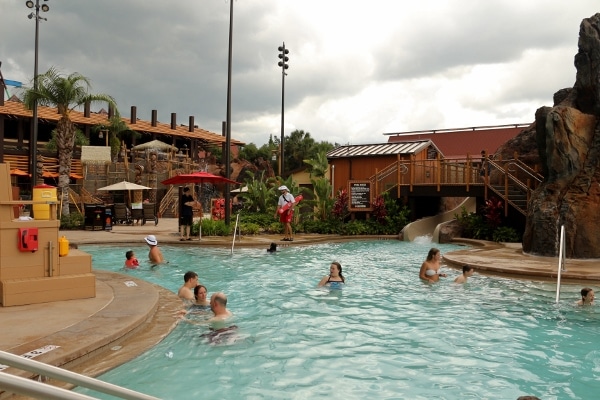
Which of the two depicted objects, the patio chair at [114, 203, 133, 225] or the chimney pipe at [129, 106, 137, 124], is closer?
the patio chair at [114, 203, 133, 225]

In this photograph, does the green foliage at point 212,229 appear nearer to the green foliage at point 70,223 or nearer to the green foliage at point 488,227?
the green foliage at point 70,223

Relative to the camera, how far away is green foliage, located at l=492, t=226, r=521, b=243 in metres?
18.8

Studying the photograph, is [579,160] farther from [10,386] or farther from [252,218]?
[10,386]

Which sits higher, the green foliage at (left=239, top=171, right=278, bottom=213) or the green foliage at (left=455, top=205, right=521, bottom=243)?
the green foliage at (left=239, top=171, right=278, bottom=213)

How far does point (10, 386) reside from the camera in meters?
1.63

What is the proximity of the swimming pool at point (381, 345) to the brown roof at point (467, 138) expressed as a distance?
23.9 m

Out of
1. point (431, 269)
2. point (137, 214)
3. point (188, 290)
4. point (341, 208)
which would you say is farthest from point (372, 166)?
point (188, 290)

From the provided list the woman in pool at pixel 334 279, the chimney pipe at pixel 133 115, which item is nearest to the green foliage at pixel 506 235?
the woman in pool at pixel 334 279

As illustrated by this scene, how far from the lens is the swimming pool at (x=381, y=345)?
5.24 metres

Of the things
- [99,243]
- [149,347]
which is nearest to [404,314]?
[149,347]

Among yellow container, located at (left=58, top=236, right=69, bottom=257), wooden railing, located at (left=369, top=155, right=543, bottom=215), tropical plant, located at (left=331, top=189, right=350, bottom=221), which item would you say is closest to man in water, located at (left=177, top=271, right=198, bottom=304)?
yellow container, located at (left=58, top=236, right=69, bottom=257)

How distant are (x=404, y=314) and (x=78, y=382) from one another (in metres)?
7.03

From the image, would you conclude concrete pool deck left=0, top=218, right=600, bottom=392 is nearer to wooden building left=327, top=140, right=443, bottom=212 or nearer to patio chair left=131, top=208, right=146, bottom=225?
wooden building left=327, top=140, right=443, bottom=212

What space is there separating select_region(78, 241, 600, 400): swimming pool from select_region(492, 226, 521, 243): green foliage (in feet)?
26.8
